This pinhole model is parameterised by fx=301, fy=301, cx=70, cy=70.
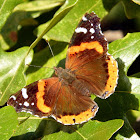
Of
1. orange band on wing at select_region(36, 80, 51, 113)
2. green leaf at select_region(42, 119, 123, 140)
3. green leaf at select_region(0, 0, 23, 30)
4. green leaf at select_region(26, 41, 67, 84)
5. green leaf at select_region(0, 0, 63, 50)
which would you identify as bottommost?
green leaf at select_region(42, 119, 123, 140)

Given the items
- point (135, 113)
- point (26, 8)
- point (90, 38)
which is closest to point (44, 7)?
point (26, 8)

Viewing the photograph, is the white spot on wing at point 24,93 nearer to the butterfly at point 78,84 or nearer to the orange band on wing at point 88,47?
the butterfly at point 78,84

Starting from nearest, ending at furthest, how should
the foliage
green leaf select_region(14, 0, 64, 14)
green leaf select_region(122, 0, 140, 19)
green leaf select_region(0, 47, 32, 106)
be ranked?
1. the foliage
2. green leaf select_region(0, 47, 32, 106)
3. green leaf select_region(122, 0, 140, 19)
4. green leaf select_region(14, 0, 64, 14)

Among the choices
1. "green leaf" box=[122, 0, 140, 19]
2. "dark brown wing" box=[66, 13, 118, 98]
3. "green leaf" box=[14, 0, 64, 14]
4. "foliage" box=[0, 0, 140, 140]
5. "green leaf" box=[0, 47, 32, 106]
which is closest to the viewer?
"foliage" box=[0, 0, 140, 140]

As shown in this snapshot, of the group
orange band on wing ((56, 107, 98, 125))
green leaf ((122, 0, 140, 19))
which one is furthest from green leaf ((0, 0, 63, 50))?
orange band on wing ((56, 107, 98, 125))

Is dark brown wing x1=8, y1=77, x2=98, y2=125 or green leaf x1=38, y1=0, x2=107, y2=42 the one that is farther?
green leaf x1=38, y1=0, x2=107, y2=42

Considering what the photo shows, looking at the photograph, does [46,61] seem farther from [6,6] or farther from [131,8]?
[131,8]

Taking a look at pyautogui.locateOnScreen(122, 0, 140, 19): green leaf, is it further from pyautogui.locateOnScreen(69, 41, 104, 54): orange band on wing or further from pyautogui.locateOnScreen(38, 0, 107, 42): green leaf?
pyautogui.locateOnScreen(69, 41, 104, 54): orange band on wing

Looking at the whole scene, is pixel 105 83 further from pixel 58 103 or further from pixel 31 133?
pixel 31 133

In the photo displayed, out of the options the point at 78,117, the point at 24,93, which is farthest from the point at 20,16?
the point at 78,117

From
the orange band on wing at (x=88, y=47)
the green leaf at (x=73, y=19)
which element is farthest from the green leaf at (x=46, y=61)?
the orange band on wing at (x=88, y=47)
